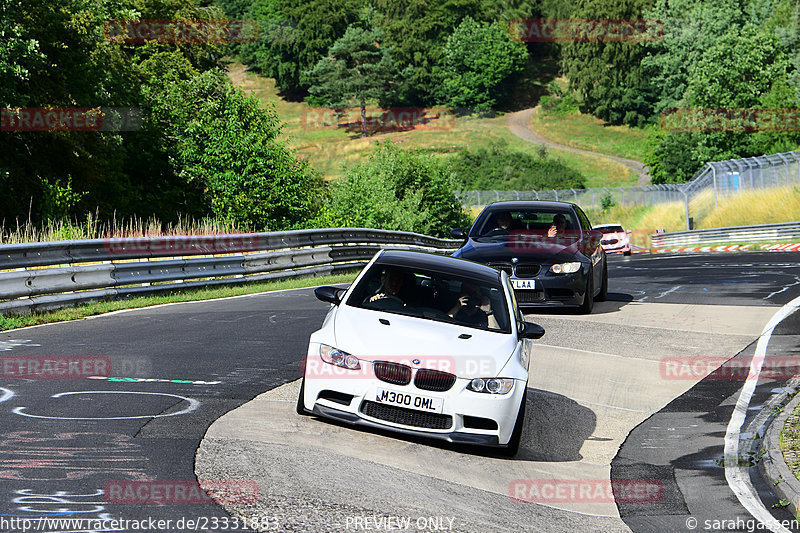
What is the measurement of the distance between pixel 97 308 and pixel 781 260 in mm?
20933

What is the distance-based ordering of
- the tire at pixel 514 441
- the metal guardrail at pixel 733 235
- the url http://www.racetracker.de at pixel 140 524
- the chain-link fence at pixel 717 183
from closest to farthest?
the url http://www.racetracker.de at pixel 140 524 → the tire at pixel 514 441 → the metal guardrail at pixel 733 235 → the chain-link fence at pixel 717 183

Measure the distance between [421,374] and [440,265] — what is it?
1.80 meters

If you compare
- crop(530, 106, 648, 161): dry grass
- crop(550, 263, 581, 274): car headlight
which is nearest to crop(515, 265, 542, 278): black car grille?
crop(550, 263, 581, 274): car headlight

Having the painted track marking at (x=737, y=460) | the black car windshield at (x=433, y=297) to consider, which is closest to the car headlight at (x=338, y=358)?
the black car windshield at (x=433, y=297)

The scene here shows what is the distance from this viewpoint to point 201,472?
625 centimetres

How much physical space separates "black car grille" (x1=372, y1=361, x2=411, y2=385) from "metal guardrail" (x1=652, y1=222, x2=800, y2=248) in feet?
121

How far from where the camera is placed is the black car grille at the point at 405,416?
7527 mm

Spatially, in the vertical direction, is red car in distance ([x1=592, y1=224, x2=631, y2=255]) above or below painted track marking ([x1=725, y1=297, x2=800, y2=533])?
below

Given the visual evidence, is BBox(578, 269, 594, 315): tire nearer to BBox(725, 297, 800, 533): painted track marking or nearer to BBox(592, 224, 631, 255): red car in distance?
BBox(725, 297, 800, 533): painted track marking

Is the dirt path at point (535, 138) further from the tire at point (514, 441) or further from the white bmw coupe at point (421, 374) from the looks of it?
the tire at point (514, 441)

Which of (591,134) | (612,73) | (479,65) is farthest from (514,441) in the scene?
(479,65)

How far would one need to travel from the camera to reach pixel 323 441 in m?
7.49

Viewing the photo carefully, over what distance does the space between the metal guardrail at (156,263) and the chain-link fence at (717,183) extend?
26.0 m

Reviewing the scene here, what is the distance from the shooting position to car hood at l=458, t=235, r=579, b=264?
1522cm
